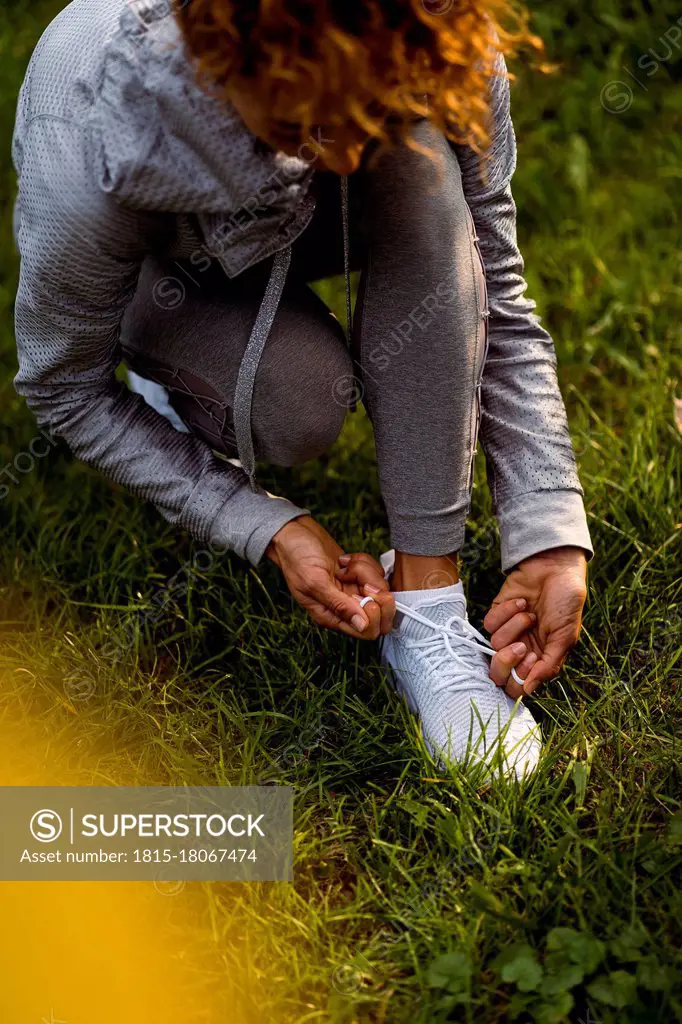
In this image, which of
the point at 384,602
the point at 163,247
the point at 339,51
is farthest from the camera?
the point at 384,602

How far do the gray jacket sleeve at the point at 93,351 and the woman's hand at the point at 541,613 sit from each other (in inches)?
12.5

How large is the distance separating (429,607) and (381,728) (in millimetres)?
172

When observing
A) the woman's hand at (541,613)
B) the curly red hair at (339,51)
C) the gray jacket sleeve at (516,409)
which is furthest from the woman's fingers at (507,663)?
the curly red hair at (339,51)

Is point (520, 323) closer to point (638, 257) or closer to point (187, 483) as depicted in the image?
point (187, 483)

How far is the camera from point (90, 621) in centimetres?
164

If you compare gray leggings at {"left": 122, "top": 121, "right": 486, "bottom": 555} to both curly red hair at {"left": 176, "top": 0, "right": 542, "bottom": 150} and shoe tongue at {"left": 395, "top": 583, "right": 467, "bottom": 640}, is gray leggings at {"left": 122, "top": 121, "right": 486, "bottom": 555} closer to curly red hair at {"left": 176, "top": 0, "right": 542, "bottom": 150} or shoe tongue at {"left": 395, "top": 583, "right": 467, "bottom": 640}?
shoe tongue at {"left": 395, "top": 583, "right": 467, "bottom": 640}

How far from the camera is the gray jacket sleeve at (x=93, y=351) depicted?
44.4 inches

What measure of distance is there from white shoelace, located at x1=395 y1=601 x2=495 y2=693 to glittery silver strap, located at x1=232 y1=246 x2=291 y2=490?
295 millimetres

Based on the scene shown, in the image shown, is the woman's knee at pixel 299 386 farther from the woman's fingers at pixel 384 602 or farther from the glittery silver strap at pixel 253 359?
the woman's fingers at pixel 384 602

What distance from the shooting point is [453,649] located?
1420mm

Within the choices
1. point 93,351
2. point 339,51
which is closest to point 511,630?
point 93,351

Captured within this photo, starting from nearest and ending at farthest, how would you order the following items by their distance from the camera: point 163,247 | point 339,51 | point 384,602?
point 339,51 → point 163,247 → point 384,602

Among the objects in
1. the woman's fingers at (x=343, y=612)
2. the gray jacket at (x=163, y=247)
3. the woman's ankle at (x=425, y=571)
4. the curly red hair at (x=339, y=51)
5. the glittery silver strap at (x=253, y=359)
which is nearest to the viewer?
the curly red hair at (x=339, y=51)

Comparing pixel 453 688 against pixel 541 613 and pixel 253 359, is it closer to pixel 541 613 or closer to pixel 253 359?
pixel 541 613
